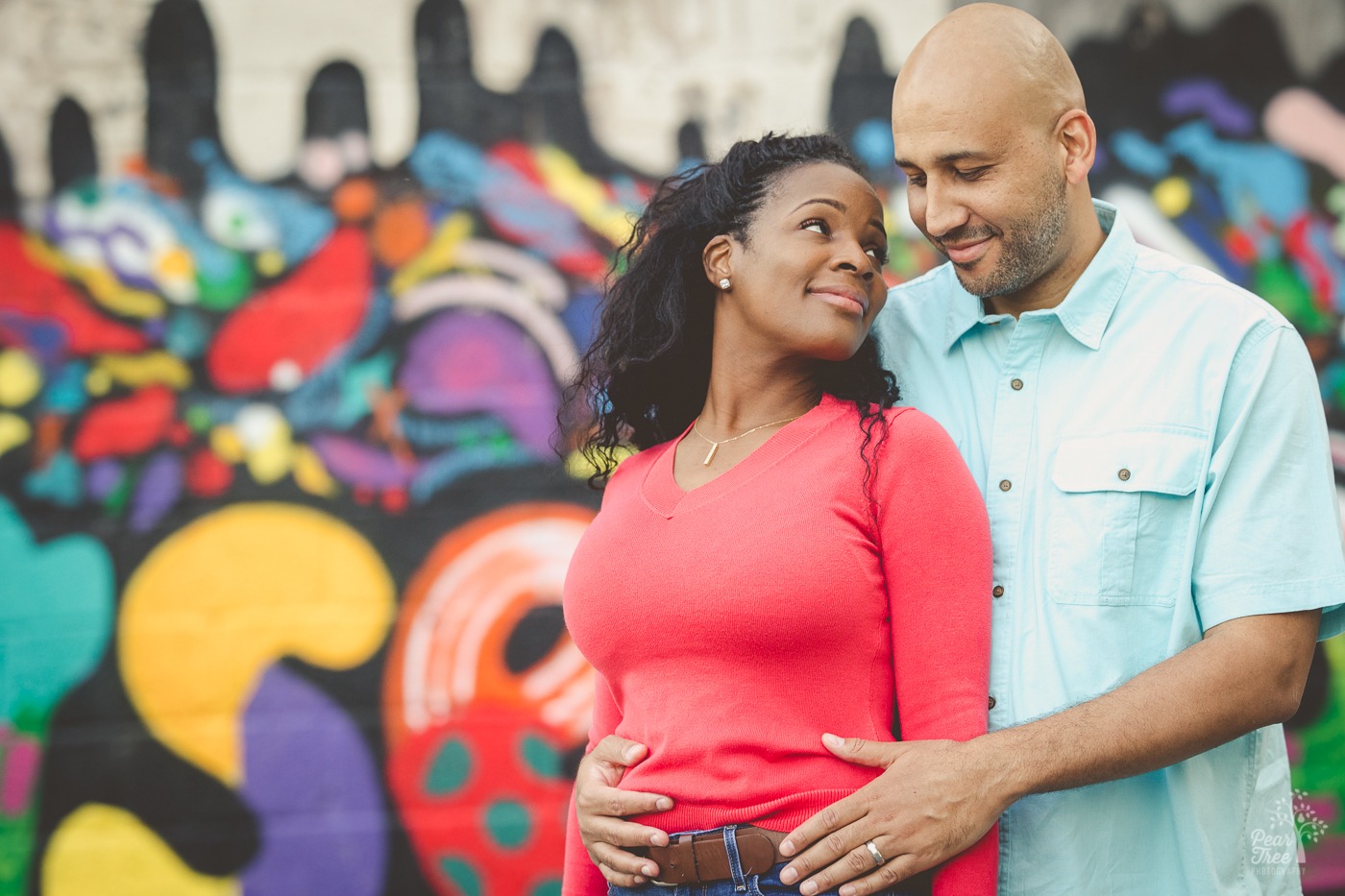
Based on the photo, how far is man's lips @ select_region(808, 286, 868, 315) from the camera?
1.58 meters

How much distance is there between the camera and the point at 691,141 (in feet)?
9.30

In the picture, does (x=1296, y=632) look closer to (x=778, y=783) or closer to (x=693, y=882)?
(x=778, y=783)

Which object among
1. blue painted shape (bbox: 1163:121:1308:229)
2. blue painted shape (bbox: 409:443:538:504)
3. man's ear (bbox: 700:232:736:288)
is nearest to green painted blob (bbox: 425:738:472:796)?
blue painted shape (bbox: 409:443:538:504)

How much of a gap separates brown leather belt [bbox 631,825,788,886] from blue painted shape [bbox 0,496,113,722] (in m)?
2.00

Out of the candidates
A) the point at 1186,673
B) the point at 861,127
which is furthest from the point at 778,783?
the point at 861,127

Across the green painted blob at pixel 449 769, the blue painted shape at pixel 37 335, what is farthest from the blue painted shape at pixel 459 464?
the blue painted shape at pixel 37 335

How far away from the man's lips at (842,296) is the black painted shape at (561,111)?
1.39 meters

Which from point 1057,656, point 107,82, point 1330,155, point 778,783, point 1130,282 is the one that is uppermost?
point 1330,155

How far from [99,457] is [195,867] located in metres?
1.08

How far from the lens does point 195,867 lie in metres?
2.74

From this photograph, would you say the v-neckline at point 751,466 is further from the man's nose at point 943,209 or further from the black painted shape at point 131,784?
the black painted shape at point 131,784

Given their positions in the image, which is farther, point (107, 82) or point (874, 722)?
point (107, 82)

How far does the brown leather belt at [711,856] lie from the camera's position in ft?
4.31

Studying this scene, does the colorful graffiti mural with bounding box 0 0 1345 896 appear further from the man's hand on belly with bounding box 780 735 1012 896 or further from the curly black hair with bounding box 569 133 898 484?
the man's hand on belly with bounding box 780 735 1012 896
